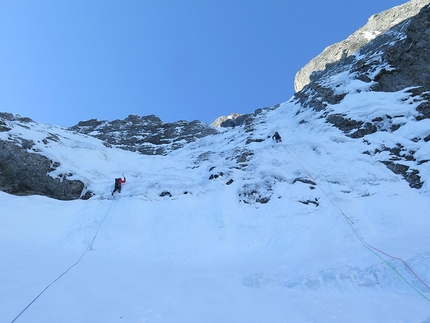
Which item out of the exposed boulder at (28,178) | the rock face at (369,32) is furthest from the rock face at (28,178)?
the rock face at (369,32)

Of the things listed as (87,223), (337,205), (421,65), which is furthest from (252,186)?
(421,65)

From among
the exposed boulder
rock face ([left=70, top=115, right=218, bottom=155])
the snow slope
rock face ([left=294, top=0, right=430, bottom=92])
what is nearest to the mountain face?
the exposed boulder

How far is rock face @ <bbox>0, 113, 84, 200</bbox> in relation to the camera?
17188 millimetres

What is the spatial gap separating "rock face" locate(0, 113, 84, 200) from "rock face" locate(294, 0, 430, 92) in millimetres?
47876

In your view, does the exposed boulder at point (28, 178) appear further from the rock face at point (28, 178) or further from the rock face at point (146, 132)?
the rock face at point (146, 132)

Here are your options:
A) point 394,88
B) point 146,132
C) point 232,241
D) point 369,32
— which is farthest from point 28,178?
point 369,32

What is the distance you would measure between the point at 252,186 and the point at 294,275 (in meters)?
8.26

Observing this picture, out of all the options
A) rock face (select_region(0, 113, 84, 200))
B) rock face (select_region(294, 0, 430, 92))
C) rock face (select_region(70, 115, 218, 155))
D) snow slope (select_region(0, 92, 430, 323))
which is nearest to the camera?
snow slope (select_region(0, 92, 430, 323))

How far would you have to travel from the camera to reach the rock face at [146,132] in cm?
3701

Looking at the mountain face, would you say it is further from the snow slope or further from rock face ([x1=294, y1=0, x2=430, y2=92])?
rock face ([x1=294, y1=0, x2=430, y2=92])

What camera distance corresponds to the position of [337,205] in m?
13.5

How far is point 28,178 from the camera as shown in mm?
17562

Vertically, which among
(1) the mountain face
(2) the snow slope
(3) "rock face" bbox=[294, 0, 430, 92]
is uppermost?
(3) "rock face" bbox=[294, 0, 430, 92]

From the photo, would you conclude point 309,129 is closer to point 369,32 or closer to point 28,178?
point 28,178
